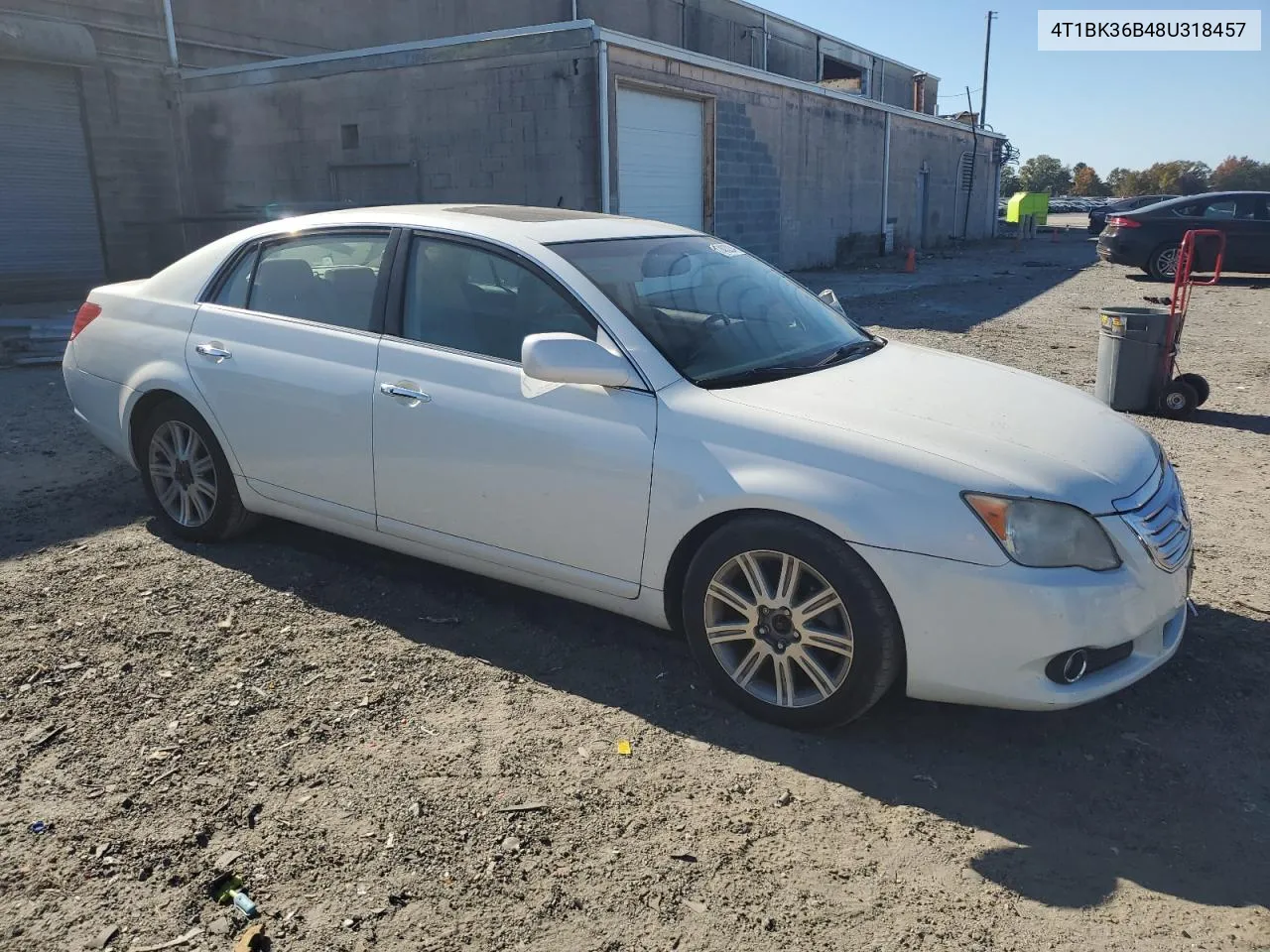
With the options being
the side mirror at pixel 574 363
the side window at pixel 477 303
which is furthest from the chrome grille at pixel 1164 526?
the side window at pixel 477 303

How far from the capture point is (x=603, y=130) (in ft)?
44.6

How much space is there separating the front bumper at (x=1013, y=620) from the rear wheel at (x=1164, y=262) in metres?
18.6

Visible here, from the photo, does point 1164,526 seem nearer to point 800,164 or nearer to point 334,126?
→ point 334,126

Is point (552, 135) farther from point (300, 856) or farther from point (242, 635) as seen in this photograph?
point (300, 856)

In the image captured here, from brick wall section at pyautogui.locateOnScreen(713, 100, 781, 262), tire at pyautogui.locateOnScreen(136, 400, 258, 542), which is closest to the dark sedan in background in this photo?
brick wall section at pyautogui.locateOnScreen(713, 100, 781, 262)

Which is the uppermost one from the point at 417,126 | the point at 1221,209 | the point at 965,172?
the point at 417,126

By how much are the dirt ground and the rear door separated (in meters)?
0.56

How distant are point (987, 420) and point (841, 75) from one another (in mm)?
40597

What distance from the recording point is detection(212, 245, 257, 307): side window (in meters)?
4.61

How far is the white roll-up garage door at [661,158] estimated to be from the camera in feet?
48.4

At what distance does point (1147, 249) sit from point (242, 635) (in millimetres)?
19673

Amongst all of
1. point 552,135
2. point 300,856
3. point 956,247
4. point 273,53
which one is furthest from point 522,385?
point 956,247

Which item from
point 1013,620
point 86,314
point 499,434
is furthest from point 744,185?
point 1013,620

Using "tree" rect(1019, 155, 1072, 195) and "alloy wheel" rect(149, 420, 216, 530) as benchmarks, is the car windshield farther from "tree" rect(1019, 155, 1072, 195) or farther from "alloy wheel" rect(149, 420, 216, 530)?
"tree" rect(1019, 155, 1072, 195)
